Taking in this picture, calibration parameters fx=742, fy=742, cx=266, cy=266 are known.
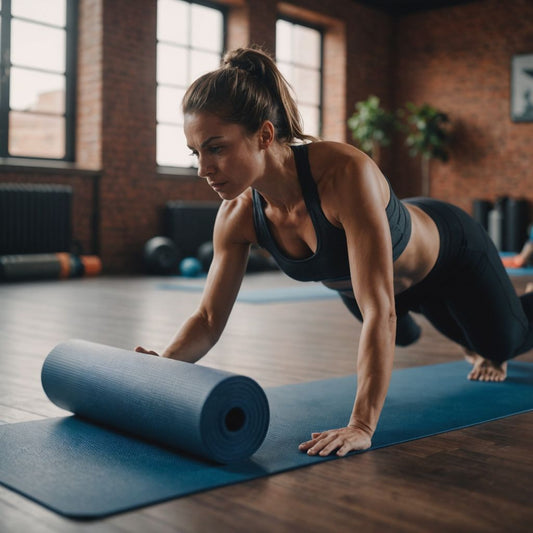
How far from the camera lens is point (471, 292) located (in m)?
1.95

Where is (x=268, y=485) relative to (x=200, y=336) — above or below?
below

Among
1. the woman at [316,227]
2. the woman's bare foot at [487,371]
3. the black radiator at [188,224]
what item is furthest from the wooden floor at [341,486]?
the black radiator at [188,224]

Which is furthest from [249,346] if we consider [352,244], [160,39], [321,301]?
[160,39]

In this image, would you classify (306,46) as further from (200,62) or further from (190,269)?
(190,269)

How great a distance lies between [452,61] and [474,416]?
772cm

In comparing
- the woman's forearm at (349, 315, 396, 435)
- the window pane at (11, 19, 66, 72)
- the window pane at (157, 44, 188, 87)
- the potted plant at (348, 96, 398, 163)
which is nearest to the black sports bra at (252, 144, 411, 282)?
the woman's forearm at (349, 315, 396, 435)

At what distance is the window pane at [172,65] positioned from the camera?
6.82 metres

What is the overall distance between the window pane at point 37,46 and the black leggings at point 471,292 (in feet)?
15.6

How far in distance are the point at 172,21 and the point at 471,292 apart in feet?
18.6

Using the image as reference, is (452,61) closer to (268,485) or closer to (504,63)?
(504,63)

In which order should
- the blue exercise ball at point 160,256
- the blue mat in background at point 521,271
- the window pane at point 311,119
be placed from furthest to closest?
the window pane at point 311,119 → the blue exercise ball at point 160,256 → the blue mat in background at point 521,271

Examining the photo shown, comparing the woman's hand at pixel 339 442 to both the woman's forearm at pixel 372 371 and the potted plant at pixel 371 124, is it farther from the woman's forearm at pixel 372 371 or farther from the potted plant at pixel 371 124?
the potted plant at pixel 371 124

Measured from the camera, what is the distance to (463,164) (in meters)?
8.62

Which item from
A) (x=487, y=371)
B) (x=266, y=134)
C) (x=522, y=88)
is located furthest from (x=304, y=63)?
(x=266, y=134)
